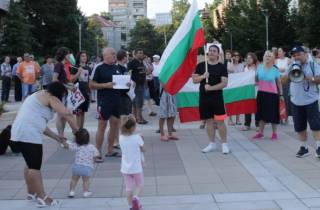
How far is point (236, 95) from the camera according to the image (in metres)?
13.0

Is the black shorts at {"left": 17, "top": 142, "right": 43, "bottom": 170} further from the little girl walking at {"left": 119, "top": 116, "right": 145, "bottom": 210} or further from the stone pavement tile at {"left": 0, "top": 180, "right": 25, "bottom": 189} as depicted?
the stone pavement tile at {"left": 0, "top": 180, "right": 25, "bottom": 189}

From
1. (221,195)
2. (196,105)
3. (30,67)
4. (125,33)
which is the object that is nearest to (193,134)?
(196,105)

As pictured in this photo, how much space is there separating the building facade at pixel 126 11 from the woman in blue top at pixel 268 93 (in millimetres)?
176505

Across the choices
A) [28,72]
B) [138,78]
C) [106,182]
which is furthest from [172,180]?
[28,72]

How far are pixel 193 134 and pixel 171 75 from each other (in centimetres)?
297

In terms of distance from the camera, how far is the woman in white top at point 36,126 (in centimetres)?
676

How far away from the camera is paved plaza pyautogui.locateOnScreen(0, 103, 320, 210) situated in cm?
689

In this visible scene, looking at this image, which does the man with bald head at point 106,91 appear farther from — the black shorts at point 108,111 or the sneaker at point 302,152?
the sneaker at point 302,152

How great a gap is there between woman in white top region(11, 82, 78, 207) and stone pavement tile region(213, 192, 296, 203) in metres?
2.04

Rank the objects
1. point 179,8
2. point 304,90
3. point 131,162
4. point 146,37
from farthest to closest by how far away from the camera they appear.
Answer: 1. point 179,8
2. point 146,37
3. point 304,90
4. point 131,162

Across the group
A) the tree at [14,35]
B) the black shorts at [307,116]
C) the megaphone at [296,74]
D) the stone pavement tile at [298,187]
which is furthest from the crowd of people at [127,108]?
the tree at [14,35]

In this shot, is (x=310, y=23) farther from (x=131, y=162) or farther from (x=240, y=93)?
(x=131, y=162)

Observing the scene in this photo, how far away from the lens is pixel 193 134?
41.1 feet

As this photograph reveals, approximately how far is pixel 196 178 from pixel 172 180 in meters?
0.35
